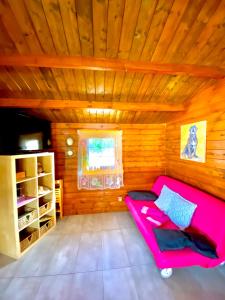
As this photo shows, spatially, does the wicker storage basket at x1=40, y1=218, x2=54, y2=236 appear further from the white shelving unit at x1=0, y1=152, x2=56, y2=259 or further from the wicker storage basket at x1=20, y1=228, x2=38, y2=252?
the wicker storage basket at x1=20, y1=228, x2=38, y2=252

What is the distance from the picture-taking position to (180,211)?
2.35m

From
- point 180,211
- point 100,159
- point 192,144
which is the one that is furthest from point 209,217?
point 100,159

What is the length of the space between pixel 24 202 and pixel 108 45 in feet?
7.77

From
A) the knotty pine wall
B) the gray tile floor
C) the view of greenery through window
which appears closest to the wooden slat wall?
the knotty pine wall

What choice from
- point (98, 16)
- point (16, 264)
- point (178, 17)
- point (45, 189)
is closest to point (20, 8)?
point (98, 16)

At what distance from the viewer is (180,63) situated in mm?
1821

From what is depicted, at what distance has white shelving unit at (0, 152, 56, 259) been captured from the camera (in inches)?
85.2

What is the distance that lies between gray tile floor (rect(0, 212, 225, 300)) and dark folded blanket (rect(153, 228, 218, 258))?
0.40 meters

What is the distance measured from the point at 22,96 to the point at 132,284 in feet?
9.69

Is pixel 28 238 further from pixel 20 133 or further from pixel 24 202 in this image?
pixel 20 133

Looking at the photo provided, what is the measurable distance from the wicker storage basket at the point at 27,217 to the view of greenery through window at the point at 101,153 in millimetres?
1423

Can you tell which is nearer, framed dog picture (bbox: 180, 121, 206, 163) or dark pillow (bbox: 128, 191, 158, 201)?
framed dog picture (bbox: 180, 121, 206, 163)

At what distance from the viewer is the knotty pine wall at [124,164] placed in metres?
3.60

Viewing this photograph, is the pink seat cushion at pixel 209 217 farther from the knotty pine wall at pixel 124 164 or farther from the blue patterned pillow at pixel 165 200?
the knotty pine wall at pixel 124 164
